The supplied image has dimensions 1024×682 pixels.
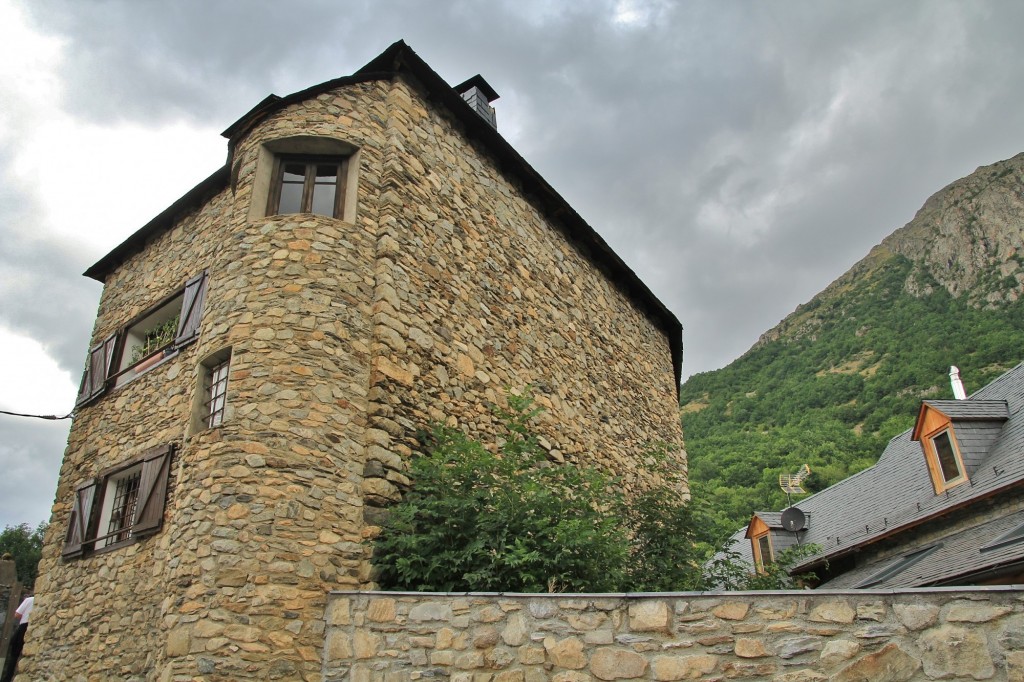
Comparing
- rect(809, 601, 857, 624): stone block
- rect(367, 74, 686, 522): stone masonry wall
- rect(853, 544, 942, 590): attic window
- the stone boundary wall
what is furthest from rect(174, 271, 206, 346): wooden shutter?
rect(853, 544, 942, 590): attic window

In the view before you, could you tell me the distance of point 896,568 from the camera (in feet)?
39.3

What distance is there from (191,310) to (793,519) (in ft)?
47.8

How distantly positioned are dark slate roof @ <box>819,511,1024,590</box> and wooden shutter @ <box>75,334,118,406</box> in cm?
1063

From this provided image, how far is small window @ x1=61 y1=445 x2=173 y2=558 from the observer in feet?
28.7

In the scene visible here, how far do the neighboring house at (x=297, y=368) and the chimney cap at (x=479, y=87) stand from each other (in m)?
3.90

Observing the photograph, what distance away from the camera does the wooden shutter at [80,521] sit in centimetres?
A: 972

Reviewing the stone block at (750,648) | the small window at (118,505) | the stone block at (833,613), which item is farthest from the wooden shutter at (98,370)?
the stone block at (833,613)

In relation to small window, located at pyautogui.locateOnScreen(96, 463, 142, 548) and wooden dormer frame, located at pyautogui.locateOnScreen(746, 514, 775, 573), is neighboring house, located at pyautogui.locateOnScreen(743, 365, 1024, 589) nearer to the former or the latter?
wooden dormer frame, located at pyautogui.locateOnScreen(746, 514, 775, 573)

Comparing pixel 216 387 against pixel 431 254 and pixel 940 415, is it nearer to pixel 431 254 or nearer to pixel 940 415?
pixel 431 254

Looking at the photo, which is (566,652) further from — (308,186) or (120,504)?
(120,504)

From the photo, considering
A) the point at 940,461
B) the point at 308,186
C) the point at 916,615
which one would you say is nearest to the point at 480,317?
the point at 308,186

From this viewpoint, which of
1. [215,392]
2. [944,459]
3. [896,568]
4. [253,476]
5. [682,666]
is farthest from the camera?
[944,459]

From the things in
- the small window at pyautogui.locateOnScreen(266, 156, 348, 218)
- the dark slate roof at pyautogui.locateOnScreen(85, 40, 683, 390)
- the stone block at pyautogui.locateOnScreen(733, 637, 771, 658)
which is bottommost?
the stone block at pyautogui.locateOnScreen(733, 637, 771, 658)

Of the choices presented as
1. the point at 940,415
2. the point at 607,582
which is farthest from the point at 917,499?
the point at 607,582
